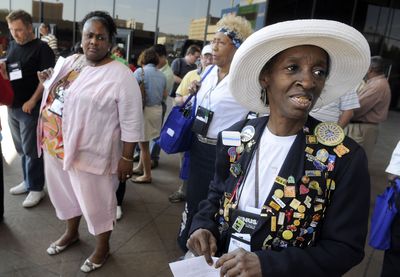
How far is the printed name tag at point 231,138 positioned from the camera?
1.45m

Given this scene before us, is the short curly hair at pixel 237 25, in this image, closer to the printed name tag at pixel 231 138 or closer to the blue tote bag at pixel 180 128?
the blue tote bag at pixel 180 128

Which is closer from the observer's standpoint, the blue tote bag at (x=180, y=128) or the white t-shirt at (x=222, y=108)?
the white t-shirt at (x=222, y=108)

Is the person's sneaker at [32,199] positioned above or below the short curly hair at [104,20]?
below

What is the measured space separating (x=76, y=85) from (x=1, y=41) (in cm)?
→ 270

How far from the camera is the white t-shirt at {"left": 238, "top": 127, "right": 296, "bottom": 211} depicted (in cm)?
133

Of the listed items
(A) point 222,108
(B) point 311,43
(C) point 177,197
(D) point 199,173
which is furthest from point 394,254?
(C) point 177,197

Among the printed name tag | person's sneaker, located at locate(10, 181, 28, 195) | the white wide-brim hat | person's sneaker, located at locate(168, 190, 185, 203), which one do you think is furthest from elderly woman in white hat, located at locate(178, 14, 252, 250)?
person's sneaker, located at locate(10, 181, 28, 195)

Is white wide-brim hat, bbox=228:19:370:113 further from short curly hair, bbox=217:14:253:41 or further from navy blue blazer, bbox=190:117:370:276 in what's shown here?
short curly hair, bbox=217:14:253:41

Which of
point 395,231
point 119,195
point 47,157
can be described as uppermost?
point 47,157

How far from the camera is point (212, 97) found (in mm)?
2607

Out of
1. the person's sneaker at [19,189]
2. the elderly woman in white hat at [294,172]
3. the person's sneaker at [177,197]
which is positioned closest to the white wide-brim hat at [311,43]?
the elderly woman in white hat at [294,172]

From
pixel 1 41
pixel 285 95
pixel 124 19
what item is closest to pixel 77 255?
pixel 285 95

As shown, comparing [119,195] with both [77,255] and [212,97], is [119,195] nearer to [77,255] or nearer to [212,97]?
[77,255]

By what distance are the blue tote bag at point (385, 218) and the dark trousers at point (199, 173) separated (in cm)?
128
